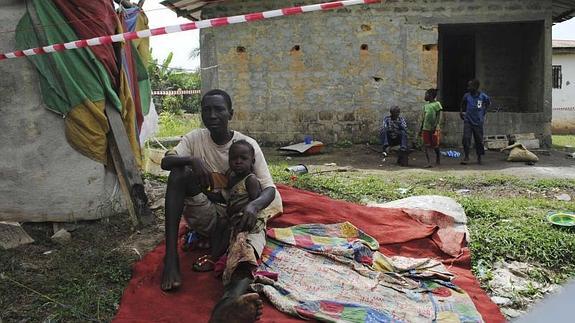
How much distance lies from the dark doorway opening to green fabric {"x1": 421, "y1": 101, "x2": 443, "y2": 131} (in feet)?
15.7

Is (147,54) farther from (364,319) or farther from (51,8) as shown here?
(364,319)

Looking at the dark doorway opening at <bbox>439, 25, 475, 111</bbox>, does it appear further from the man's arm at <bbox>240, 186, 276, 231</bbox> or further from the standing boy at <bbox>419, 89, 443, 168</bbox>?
the man's arm at <bbox>240, 186, 276, 231</bbox>

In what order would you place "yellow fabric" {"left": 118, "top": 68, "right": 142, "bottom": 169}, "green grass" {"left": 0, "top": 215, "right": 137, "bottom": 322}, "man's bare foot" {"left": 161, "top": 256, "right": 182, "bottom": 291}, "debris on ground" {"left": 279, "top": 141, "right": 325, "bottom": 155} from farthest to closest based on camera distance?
"debris on ground" {"left": 279, "top": 141, "right": 325, "bottom": 155}
"yellow fabric" {"left": 118, "top": 68, "right": 142, "bottom": 169}
"man's bare foot" {"left": 161, "top": 256, "right": 182, "bottom": 291}
"green grass" {"left": 0, "top": 215, "right": 137, "bottom": 322}

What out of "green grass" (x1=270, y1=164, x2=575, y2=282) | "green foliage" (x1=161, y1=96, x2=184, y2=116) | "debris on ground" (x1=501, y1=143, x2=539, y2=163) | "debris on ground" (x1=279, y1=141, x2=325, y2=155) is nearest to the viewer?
"green grass" (x1=270, y1=164, x2=575, y2=282)

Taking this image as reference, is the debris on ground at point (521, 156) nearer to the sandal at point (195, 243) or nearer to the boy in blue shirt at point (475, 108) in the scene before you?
the boy in blue shirt at point (475, 108)

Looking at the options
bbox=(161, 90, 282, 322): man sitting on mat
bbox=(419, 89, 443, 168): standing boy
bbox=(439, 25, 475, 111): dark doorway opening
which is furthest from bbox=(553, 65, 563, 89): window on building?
bbox=(161, 90, 282, 322): man sitting on mat

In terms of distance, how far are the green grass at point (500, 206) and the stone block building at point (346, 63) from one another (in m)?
3.59

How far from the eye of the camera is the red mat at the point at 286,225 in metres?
2.86

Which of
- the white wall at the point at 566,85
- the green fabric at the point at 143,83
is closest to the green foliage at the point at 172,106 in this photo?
the white wall at the point at 566,85

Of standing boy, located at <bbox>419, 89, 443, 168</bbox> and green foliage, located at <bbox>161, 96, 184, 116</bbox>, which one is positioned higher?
green foliage, located at <bbox>161, 96, 184, 116</bbox>

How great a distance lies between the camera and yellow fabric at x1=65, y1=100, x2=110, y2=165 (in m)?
4.18

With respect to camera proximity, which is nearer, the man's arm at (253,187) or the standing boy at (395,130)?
the man's arm at (253,187)

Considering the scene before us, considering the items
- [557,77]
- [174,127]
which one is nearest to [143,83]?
[174,127]

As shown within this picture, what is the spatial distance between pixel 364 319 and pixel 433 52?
353 inches
